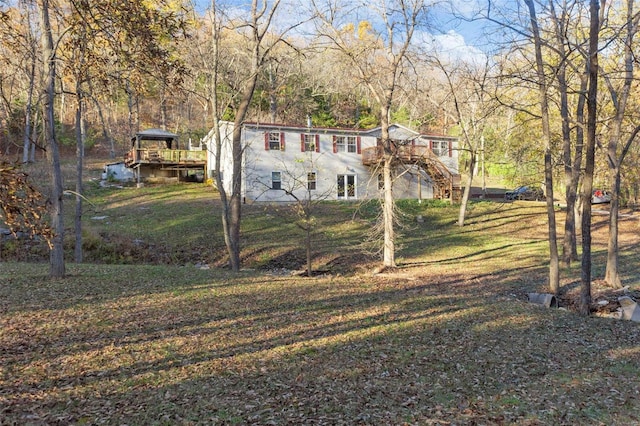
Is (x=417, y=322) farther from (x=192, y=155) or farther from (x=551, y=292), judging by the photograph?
(x=192, y=155)

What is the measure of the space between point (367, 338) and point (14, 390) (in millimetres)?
5039

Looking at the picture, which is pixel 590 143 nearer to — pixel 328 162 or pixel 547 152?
pixel 547 152

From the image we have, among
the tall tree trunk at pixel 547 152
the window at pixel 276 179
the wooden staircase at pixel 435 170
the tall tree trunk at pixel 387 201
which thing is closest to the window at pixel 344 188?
the wooden staircase at pixel 435 170

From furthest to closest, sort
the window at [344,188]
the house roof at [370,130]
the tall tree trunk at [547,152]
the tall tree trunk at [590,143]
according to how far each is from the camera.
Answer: the window at [344,188] → the house roof at [370,130] → the tall tree trunk at [547,152] → the tall tree trunk at [590,143]

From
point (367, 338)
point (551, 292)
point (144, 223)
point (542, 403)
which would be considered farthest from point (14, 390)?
point (144, 223)

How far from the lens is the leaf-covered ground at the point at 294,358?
5016 millimetres

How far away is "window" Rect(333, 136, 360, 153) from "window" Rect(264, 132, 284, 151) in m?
3.91

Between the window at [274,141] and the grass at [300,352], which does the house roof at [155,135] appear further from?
the grass at [300,352]

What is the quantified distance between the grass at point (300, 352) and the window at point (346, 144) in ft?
56.1

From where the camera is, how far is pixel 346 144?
102 ft

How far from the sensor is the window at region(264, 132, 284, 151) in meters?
28.4

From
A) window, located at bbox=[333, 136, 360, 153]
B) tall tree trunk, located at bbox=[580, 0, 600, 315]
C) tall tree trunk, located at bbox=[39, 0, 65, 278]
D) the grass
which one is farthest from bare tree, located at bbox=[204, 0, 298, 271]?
window, located at bbox=[333, 136, 360, 153]

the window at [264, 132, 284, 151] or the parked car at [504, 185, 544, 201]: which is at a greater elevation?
the window at [264, 132, 284, 151]

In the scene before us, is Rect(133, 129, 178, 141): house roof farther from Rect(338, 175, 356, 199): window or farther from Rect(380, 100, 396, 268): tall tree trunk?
Rect(380, 100, 396, 268): tall tree trunk
